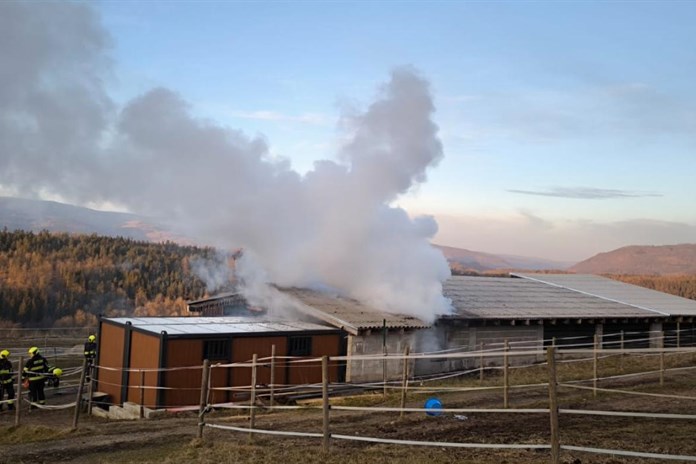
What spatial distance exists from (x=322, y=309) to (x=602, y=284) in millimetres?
23756

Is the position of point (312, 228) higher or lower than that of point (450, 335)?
higher

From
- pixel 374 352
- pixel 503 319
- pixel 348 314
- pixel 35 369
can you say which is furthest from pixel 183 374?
pixel 503 319

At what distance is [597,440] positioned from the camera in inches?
404

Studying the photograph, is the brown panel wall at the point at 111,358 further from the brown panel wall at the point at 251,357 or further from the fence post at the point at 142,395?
the brown panel wall at the point at 251,357

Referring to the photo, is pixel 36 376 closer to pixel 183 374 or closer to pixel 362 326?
pixel 183 374

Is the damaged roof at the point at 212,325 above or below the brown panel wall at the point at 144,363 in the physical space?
above

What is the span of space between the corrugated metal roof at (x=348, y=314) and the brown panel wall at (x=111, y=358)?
236 inches

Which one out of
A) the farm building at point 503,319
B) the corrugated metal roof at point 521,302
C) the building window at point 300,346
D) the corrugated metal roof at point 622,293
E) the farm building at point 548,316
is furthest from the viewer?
the corrugated metal roof at point 622,293

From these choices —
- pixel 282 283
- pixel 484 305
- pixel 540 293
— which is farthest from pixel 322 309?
pixel 540 293

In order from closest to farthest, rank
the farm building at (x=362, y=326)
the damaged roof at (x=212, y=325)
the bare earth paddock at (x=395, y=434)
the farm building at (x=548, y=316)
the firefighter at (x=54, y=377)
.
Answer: the bare earth paddock at (x=395, y=434)
the damaged roof at (x=212, y=325)
the firefighter at (x=54, y=377)
the farm building at (x=362, y=326)
the farm building at (x=548, y=316)

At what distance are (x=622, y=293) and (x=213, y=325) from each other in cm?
2498

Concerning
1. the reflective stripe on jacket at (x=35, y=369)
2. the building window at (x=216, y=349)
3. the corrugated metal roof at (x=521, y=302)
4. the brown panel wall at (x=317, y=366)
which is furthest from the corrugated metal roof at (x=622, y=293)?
the reflective stripe on jacket at (x=35, y=369)

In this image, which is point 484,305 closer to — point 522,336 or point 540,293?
point 522,336

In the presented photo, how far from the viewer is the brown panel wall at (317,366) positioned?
61.7 feet
